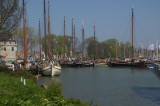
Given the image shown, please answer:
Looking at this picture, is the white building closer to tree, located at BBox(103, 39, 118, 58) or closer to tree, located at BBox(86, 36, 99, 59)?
tree, located at BBox(86, 36, 99, 59)

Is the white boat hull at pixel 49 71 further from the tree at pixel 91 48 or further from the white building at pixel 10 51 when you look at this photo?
the tree at pixel 91 48

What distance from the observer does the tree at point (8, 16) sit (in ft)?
87.5

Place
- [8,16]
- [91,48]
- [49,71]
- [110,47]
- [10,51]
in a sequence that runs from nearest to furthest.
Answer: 1. [8,16]
2. [49,71]
3. [10,51]
4. [91,48]
5. [110,47]

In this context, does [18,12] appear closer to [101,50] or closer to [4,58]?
[4,58]

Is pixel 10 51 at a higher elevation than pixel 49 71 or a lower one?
higher

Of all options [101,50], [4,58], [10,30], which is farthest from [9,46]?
[101,50]

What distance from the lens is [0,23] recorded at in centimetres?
2619

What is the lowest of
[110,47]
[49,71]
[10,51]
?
[49,71]

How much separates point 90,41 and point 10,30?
10257 cm

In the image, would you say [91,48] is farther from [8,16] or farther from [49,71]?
[8,16]

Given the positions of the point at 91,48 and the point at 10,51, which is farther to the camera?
the point at 91,48

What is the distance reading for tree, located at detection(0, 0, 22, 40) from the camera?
26.7m

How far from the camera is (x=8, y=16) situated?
26.9m

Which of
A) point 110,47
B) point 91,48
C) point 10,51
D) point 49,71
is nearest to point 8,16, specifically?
point 49,71
